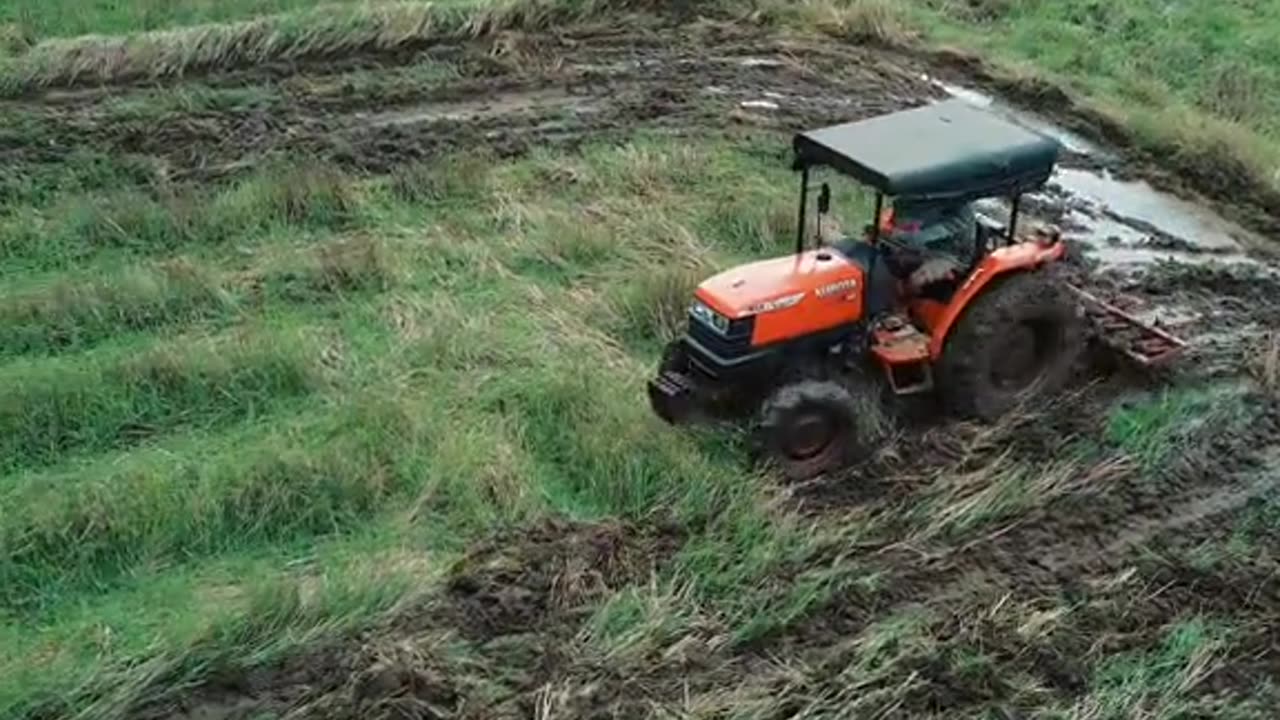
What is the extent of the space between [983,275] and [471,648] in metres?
3.30

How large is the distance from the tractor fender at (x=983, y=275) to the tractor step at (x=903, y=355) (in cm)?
7

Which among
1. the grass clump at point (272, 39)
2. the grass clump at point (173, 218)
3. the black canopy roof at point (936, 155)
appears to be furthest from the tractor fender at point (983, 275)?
the grass clump at point (272, 39)

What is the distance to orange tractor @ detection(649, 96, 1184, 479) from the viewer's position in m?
8.55

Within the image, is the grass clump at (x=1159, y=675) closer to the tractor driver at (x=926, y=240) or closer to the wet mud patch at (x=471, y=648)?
the wet mud patch at (x=471, y=648)

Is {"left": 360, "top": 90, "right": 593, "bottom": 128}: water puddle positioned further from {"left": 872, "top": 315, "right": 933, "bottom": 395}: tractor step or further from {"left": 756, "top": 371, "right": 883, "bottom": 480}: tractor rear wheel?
{"left": 756, "top": 371, "right": 883, "bottom": 480}: tractor rear wheel

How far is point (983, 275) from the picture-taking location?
889cm

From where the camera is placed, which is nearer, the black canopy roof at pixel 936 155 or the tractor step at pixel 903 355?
the black canopy roof at pixel 936 155

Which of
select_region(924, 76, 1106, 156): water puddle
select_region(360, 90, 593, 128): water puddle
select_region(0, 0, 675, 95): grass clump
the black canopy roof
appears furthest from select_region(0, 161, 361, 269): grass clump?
select_region(924, 76, 1106, 156): water puddle

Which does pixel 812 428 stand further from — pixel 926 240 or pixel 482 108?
pixel 482 108

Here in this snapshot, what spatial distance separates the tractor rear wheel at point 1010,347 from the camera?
Answer: 888 centimetres

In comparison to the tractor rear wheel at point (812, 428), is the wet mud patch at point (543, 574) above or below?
below

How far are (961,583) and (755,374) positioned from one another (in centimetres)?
151

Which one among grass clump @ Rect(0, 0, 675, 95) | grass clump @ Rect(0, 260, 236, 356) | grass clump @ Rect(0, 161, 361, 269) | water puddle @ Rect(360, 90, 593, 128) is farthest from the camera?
grass clump @ Rect(0, 0, 675, 95)

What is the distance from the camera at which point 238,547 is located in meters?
8.13
